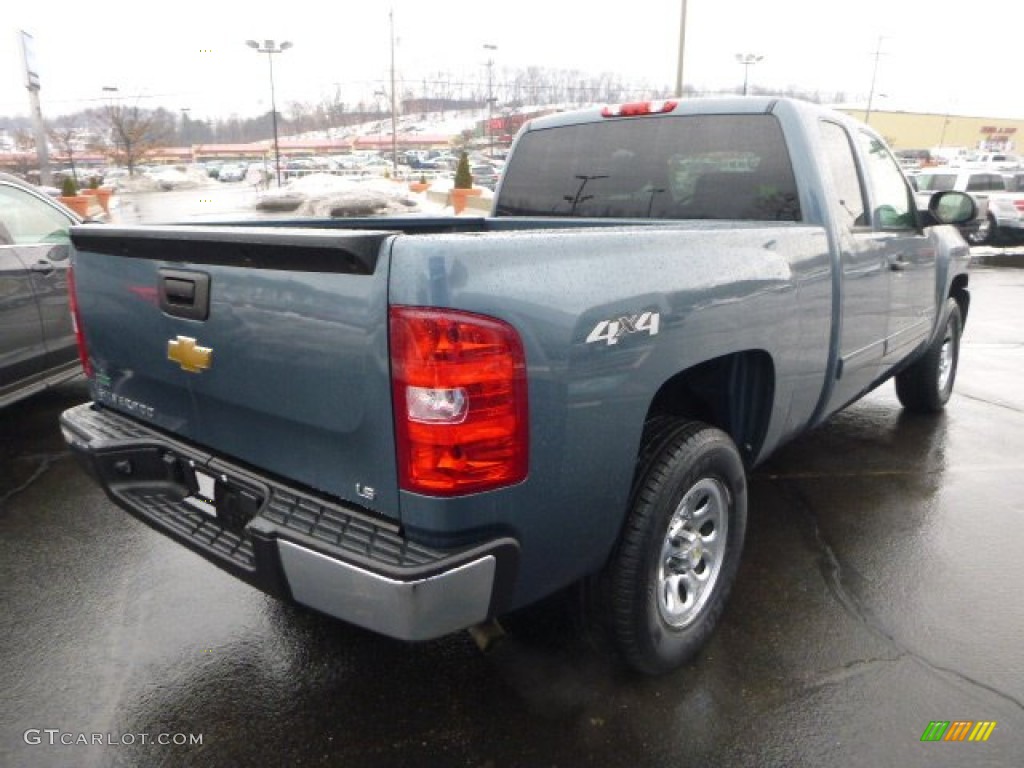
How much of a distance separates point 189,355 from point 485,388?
1059 mm

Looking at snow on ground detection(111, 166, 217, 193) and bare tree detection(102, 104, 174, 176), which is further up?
bare tree detection(102, 104, 174, 176)

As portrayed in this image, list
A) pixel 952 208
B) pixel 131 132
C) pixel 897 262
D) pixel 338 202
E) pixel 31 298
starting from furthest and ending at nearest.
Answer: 1. pixel 131 132
2. pixel 338 202
3. pixel 31 298
4. pixel 952 208
5. pixel 897 262

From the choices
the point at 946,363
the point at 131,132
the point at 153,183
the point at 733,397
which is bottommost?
the point at 153,183

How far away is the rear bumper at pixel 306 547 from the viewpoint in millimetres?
1787

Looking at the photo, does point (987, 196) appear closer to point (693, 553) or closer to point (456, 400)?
point (693, 553)

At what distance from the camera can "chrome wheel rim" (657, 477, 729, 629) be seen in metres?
2.55

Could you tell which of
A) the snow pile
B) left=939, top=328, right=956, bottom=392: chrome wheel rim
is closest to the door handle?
left=939, top=328, right=956, bottom=392: chrome wheel rim

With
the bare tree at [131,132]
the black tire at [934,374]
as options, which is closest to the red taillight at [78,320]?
the black tire at [934,374]

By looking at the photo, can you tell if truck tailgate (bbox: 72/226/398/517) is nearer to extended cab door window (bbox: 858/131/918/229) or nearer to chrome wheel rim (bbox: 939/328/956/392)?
extended cab door window (bbox: 858/131/918/229)

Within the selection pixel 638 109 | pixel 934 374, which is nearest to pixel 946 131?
pixel 934 374

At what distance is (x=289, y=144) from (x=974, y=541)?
11806 centimetres

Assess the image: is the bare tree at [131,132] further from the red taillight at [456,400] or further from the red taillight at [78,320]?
the red taillight at [456,400]

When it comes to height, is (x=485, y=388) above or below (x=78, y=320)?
above

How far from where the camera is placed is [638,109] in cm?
368
